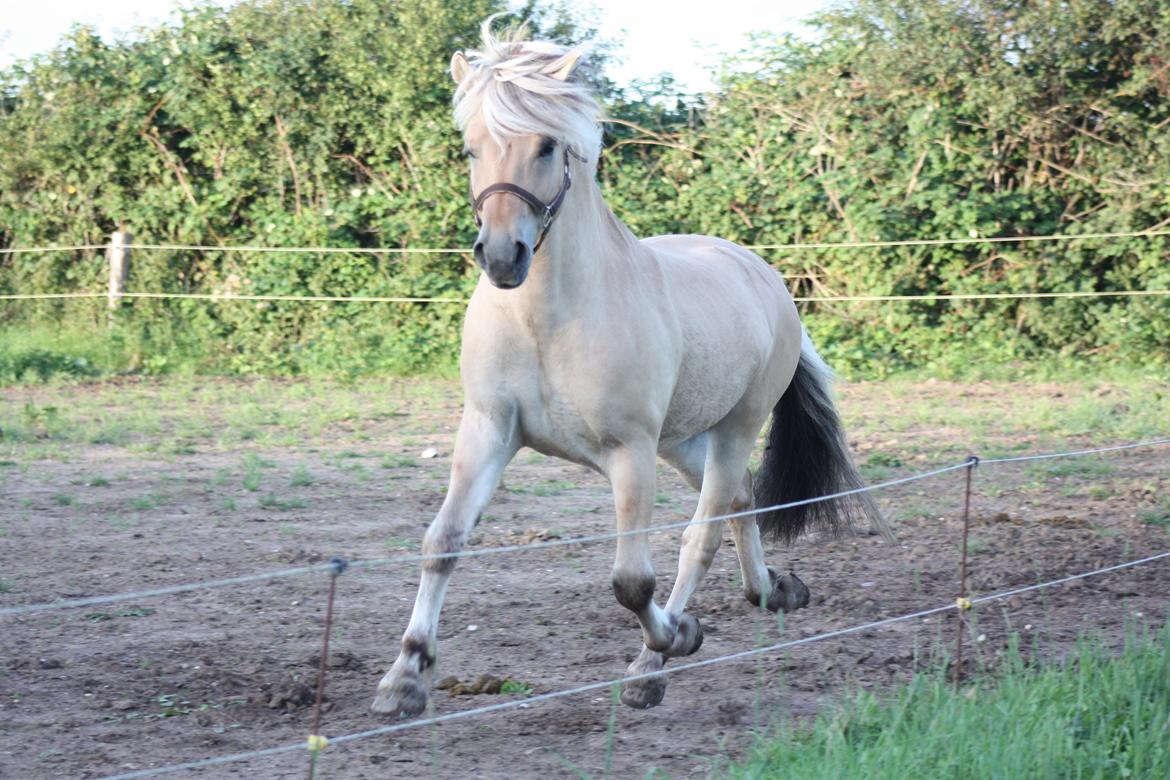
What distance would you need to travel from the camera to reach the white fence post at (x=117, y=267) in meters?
14.3

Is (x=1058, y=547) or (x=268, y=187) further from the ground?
(x=268, y=187)

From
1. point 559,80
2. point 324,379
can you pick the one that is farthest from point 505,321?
point 324,379

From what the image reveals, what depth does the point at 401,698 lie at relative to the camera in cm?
379

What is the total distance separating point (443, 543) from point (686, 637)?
1.05 m

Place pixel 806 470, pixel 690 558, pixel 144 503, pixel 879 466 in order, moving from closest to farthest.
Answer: pixel 690 558, pixel 806 470, pixel 144 503, pixel 879 466

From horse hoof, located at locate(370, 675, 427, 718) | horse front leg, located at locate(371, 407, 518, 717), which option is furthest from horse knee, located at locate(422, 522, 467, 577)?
horse hoof, located at locate(370, 675, 427, 718)

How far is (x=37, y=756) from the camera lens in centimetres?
351

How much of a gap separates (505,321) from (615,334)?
367 millimetres

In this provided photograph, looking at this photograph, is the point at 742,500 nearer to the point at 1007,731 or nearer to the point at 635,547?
the point at 635,547

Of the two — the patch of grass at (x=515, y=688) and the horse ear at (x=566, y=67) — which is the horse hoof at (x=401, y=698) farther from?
the horse ear at (x=566, y=67)

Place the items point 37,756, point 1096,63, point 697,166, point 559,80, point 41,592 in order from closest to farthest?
1. point 37,756
2. point 559,80
3. point 41,592
4. point 1096,63
5. point 697,166

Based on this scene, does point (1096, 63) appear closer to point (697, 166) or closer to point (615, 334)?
point (697, 166)

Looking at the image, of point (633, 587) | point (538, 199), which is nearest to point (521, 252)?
point (538, 199)

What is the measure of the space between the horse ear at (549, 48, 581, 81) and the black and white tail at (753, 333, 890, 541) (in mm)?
2405
